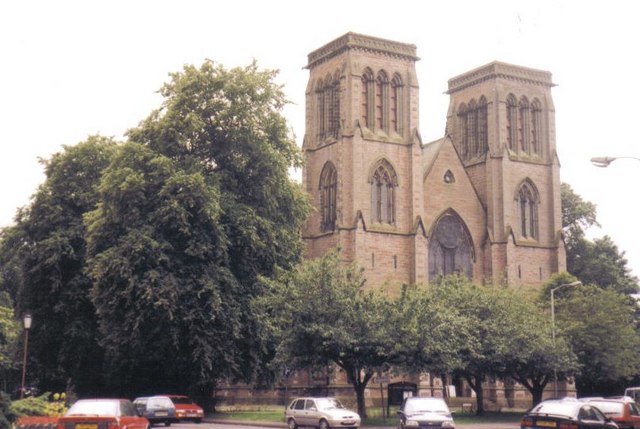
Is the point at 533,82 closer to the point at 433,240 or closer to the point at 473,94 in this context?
the point at 473,94

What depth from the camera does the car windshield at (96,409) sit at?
24.0 meters

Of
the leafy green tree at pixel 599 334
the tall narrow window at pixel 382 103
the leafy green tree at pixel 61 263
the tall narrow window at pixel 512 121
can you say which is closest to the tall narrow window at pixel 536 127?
the tall narrow window at pixel 512 121

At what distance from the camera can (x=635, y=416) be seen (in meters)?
33.7

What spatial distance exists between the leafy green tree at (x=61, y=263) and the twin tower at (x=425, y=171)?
17.2 meters

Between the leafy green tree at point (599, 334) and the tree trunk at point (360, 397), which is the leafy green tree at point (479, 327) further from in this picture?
the leafy green tree at point (599, 334)

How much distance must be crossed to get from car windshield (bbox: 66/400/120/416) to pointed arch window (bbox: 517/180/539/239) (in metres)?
60.0

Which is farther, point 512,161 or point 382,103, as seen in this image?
point 512,161

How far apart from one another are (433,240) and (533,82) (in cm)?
1824

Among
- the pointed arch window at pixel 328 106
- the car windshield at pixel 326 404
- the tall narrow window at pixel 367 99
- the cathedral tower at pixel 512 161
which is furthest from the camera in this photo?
the cathedral tower at pixel 512 161

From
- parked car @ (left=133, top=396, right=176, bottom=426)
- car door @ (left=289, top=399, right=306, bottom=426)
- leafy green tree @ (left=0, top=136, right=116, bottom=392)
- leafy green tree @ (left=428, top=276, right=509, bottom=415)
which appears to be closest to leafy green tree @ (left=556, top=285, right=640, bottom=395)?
leafy green tree @ (left=428, top=276, right=509, bottom=415)

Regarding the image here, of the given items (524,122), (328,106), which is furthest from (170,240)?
(524,122)

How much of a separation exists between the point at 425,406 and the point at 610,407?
21.1 feet

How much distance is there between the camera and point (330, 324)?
45500mm

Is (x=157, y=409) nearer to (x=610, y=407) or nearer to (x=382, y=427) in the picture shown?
(x=382, y=427)
